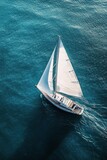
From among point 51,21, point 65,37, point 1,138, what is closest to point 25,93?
point 1,138

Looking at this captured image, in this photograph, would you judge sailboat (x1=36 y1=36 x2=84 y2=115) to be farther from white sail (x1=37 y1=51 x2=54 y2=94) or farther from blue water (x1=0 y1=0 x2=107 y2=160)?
blue water (x1=0 y1=0 x2=107 y2=160)

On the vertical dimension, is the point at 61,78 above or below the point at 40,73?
above

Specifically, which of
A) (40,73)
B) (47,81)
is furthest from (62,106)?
(40,73)

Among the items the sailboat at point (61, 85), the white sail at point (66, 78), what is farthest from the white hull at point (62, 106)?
the white sail at point (66, 78)

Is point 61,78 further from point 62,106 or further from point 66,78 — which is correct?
point 62,106

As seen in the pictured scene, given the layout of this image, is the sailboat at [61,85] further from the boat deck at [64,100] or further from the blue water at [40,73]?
the blue water at [40,73]
